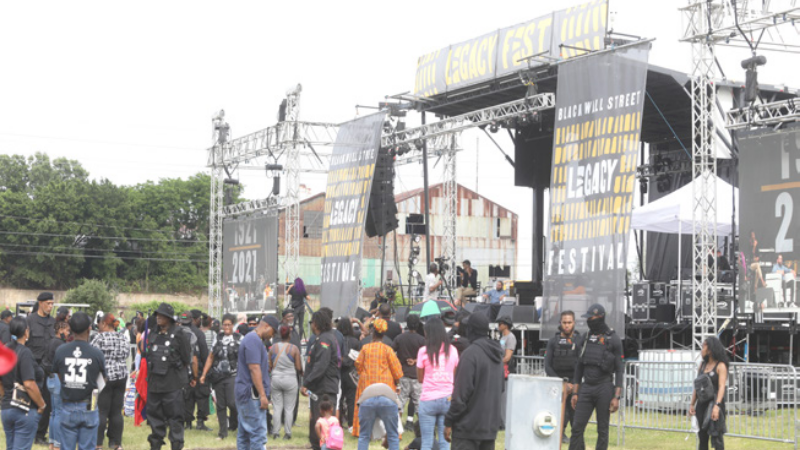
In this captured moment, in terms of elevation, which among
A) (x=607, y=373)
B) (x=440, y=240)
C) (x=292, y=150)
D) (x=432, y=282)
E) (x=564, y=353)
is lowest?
(x=607, y=373)

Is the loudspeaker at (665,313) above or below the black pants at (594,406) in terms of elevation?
above

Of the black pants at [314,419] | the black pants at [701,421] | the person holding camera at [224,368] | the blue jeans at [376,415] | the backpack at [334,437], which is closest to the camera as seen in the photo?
the blue jeans at [376,415]

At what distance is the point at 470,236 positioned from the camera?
69312mm

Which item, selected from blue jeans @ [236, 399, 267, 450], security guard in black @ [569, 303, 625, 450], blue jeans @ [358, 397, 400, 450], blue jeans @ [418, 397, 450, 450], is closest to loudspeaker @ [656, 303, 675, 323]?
security guard in black @ [569, 303, 625, 450]

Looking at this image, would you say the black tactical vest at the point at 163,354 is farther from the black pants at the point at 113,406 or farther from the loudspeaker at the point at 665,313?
the loudspeaker at the point at 665,313

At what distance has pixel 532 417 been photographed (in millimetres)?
7691

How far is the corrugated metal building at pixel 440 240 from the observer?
64062 mm

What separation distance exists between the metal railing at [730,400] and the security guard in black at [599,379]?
2495 millimetres

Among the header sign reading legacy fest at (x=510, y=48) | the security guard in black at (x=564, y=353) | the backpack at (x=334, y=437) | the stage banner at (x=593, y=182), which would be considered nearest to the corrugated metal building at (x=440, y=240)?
the header sign reading legacy fest at (x=510, y=48)

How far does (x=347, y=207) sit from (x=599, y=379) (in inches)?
622

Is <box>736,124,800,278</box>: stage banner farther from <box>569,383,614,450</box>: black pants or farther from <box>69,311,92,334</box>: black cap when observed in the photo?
<box>69,311,92,334</box>: black cap

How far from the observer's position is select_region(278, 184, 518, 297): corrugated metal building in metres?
64.1

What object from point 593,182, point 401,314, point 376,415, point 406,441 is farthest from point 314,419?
point 401,314

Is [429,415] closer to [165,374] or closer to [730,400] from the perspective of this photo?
[165,374]
